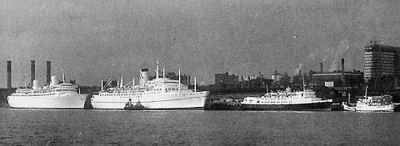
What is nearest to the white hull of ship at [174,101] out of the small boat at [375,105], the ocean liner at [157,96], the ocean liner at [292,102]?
the ocean liner at [157,96]

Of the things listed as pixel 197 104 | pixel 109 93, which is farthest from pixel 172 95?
pixel 109 93

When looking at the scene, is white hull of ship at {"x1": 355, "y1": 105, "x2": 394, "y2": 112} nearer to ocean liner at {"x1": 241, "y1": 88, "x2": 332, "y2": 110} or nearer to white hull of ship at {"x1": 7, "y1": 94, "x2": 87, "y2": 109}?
ocean liner at {"x1": 241, "y1": 88, "x2": 332, "y2": 110}

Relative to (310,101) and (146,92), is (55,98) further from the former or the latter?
(310,101)

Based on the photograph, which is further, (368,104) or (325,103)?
(325,103)

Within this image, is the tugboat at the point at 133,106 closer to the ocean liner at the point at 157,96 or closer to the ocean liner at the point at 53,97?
the ocean liner at the point at 157,96

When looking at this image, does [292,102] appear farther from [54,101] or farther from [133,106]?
[54,101]

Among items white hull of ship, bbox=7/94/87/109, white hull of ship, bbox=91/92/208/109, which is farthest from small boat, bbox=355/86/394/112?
white hull of ship, bbox=7/94/87/109

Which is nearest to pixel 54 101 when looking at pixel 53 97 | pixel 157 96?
pixel 53 97
